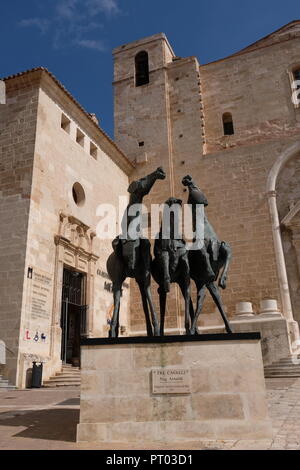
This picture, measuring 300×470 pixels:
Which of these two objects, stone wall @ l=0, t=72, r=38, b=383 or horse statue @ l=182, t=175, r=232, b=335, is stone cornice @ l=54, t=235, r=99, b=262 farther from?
horse statue @ l=182, t=175, r=232, b=335

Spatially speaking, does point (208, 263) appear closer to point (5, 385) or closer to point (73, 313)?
point (5, 385)

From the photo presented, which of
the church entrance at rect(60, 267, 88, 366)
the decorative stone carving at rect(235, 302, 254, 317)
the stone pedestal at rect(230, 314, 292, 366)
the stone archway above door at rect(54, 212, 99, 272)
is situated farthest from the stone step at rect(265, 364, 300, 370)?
the stone archway above door at rect(54, 212, 99, 272)

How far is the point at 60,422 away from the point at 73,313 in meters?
9.78

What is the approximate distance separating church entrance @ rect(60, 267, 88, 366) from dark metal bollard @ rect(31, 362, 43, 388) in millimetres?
2320

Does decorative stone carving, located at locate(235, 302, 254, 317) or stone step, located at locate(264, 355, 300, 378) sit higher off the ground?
decorative stone carving, located at locate(235, 302, 254, 317)

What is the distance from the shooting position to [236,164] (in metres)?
17.8

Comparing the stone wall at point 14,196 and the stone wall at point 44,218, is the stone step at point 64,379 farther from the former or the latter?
the stone wall at point 14,196

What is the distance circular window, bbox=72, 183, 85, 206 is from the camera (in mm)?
15136

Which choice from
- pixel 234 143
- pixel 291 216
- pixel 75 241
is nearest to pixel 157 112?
pixel 234 143

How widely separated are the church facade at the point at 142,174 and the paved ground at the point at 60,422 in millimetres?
3103

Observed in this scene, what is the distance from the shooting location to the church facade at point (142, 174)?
39.7 ft

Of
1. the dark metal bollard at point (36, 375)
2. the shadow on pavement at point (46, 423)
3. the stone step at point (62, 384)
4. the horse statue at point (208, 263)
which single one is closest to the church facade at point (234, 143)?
the stone step at point (62, 384)
